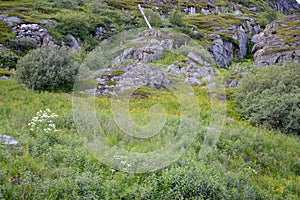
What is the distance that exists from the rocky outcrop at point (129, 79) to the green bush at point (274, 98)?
6599 mm

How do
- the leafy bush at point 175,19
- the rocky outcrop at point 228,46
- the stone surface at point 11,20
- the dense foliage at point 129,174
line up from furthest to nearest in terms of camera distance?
the leafy bush at point 175,19 → the rocky outcrop at point 228,46 → the stone surface at point 11,20 → the dense foliage at point 129,174

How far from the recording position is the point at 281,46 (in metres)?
34.4

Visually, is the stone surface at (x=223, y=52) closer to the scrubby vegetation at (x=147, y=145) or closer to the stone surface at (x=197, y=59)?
the stone surface at (x=197, y=59)

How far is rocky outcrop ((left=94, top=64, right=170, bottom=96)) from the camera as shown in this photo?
1947cm

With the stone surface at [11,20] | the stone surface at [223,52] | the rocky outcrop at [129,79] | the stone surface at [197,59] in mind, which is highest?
the stone surface at [11,20]

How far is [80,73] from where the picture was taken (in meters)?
20.1

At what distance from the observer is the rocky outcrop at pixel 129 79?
19469 mm

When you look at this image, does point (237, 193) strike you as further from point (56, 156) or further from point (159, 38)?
point (159, 38)

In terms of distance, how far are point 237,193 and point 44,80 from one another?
44.9 ft

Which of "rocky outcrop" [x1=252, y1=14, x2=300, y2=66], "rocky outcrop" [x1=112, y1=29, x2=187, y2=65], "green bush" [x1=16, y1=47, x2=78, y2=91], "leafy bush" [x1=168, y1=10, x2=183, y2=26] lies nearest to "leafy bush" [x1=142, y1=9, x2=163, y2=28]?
"leafy bush" [x1=168, y1=10, x2=183, y2=26]

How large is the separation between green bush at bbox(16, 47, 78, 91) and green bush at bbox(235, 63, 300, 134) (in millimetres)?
10980

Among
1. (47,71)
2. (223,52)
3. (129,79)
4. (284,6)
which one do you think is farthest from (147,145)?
(284,6)

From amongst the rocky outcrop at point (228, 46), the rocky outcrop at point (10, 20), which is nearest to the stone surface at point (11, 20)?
the rocky outcrop at point (10, 20)

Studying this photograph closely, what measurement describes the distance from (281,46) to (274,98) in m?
24.0
